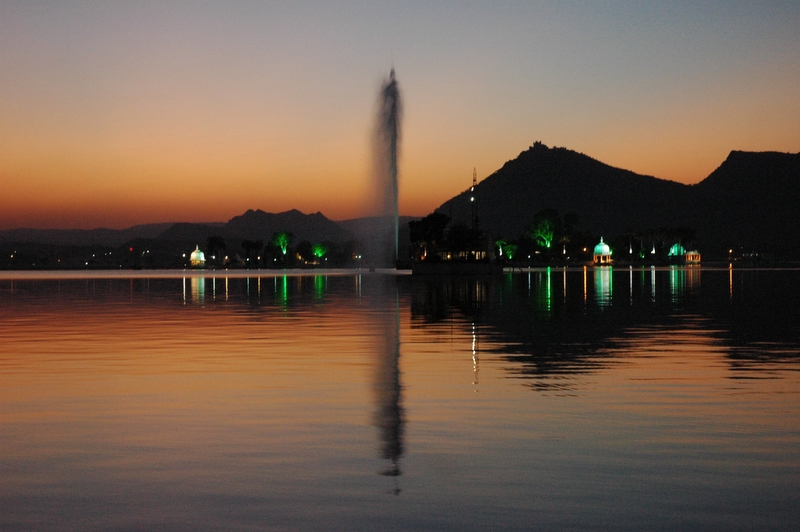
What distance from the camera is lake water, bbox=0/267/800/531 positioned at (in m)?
9.04

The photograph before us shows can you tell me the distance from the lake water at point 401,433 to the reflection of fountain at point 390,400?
0.17ft

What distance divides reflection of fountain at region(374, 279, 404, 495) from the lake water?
0.05 meters

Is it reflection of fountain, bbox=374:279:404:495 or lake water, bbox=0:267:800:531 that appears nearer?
lake water, bbox=0:267:800:531

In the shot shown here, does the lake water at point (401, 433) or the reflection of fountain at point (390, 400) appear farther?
the reflection of fountain at point (390, 400)

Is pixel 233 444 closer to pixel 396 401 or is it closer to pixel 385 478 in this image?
pixel 385 478

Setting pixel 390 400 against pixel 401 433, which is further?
pixel 390 400

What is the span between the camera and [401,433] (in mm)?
13164

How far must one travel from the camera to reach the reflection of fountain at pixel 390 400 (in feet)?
38.3

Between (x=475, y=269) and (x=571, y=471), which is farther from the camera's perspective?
(x=475, y=269)

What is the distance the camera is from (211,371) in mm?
20875

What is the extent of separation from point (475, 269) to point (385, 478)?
4989 inches

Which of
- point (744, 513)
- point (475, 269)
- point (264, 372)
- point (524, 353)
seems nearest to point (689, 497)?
point (744, 513)

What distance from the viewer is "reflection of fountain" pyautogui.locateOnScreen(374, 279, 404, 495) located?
11675 mm

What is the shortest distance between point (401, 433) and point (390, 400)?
10.7 ft
